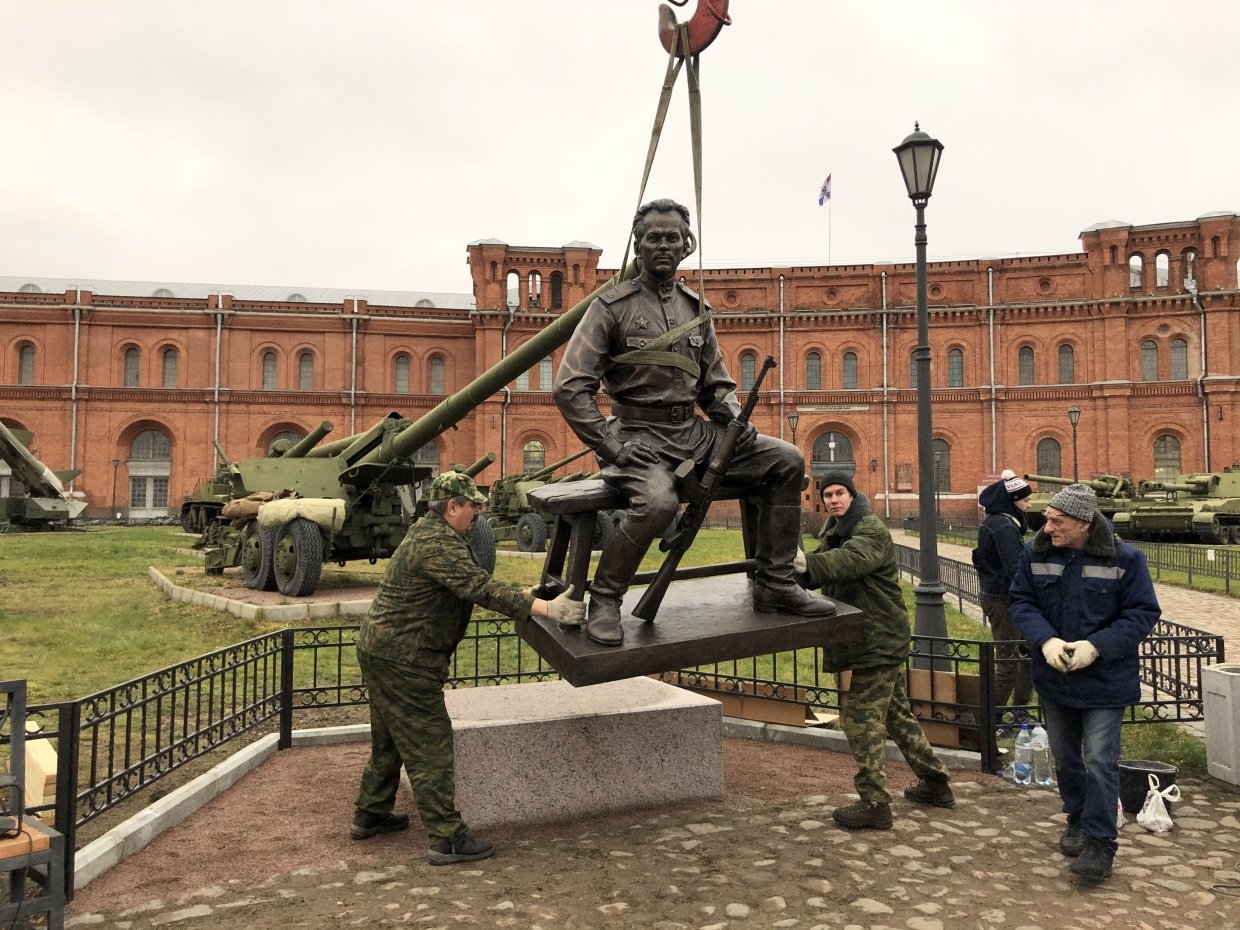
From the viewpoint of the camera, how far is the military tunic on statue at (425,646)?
3.91 m

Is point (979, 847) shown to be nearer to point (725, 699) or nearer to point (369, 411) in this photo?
point (725, 699)

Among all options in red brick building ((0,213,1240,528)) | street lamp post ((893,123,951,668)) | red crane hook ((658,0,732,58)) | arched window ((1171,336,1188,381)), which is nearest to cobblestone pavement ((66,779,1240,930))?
street lamp post ((893,123,951,668))

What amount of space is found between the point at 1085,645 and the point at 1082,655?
0.15ft

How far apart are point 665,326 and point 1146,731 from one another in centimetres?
468

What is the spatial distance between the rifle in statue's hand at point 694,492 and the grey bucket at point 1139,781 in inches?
104

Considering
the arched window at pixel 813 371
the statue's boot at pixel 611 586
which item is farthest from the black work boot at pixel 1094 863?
the arched window at pixel 813 371

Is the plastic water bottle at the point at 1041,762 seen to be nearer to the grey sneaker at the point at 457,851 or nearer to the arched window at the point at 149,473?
the grey sneaker at the point at 457,851

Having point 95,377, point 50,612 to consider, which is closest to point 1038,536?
point 50,612

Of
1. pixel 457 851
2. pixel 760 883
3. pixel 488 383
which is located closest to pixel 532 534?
pixel 488 383

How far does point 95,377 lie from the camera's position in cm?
3969

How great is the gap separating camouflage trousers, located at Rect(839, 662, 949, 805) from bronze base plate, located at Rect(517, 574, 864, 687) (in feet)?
1.54

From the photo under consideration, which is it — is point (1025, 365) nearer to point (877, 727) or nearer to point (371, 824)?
point (877, 727)

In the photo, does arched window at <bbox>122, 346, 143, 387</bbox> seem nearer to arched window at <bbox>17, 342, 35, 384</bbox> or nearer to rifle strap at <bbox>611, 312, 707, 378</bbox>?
arched window at <bbox>17, 342, 35, 384</bbox>

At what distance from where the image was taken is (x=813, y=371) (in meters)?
41.0
